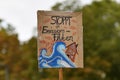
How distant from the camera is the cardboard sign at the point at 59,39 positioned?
10531mm

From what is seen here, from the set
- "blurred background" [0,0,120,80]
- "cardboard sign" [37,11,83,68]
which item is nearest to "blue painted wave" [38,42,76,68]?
"cardboard sign" [37,11,83,68]

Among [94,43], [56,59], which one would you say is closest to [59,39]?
[56,59]

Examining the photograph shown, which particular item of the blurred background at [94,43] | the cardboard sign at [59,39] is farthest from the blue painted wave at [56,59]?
the blurred background at [94,43]

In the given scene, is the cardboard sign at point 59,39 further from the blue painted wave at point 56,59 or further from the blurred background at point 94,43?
the blurred background at point 94,43

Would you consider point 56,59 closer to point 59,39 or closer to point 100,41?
point 59,39

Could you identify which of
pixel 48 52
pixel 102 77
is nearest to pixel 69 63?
pixel 48 52

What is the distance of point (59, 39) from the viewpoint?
420 inches

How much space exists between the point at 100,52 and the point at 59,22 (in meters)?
39.1

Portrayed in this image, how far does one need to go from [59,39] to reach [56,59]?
37cm

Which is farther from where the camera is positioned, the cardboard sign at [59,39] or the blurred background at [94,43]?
the blurred background at [94,43]

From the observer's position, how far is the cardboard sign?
10531 millimetres

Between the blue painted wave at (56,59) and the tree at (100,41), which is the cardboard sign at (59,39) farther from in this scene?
the tree at (100,41)

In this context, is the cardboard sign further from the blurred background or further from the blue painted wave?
the blurred background

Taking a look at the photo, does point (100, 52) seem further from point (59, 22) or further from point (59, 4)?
point (59, 22)
